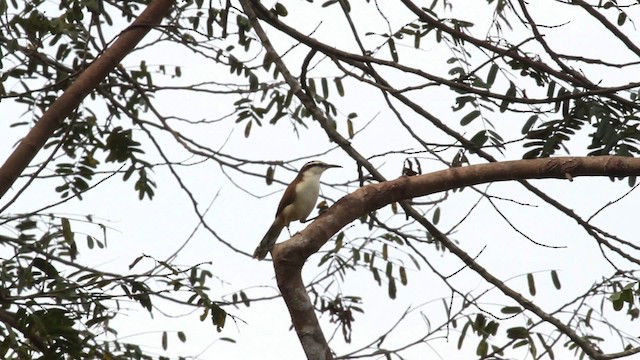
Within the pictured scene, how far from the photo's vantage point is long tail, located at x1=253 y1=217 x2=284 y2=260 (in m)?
6.20

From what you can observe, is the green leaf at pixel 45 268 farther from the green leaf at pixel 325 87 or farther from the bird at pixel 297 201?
the green leaf at pixel 325 87

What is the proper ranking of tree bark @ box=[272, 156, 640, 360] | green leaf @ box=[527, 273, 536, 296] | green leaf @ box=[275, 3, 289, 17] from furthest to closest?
1. green leaf @ box=[275, 3, 289, 17]
2. green leaf @ box=[527, 273, 536, 296]
3. tree bark @ box=[272, 156, 640, 360]

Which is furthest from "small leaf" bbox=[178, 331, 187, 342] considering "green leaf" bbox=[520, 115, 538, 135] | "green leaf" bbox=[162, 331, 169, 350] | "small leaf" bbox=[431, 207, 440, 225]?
"green leaf" bbox=[520, 115, 538, 135]

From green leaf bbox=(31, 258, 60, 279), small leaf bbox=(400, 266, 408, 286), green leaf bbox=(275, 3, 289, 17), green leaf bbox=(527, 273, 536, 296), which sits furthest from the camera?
small leaf bbox=(400, 266, 408, 286)

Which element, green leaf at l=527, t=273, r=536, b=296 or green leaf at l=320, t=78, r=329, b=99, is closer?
green leaf at l=527, t=273, r=536, b=296

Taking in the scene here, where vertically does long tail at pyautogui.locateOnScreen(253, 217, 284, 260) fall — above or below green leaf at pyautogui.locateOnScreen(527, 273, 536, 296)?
above

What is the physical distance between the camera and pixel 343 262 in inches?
264

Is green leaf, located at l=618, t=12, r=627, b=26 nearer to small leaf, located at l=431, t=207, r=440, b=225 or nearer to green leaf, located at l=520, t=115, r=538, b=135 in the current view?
green leaf, located at l=520, t=115, r=538, b=135

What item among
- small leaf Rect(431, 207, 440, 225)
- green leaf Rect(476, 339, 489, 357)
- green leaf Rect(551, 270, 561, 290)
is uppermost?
small leaf Rect(431, 207, 440, 225)

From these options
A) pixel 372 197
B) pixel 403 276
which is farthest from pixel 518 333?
pixel 372 197

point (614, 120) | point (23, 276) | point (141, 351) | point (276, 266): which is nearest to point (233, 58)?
point (141, 351)

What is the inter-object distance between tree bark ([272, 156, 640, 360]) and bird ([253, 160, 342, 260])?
8.38ft

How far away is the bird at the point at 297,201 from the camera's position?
599cm

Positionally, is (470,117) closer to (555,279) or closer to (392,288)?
(555,279)
